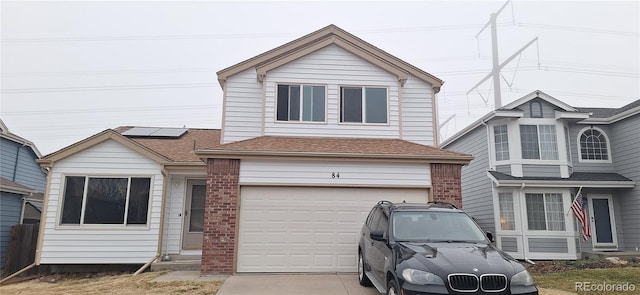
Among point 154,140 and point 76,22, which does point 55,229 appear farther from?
point 76,22

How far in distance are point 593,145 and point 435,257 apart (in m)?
14.8

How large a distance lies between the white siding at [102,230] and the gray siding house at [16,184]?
348 cm

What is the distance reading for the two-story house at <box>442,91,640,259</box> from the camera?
14383 mm

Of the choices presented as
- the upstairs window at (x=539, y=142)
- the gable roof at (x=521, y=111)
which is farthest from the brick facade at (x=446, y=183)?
the upstairs window at (x=539, y=142)

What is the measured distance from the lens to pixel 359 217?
970 cm

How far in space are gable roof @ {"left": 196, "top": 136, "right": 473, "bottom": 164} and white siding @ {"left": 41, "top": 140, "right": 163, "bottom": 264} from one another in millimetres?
3186

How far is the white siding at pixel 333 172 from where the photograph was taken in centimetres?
968

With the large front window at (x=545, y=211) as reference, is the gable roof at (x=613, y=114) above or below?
above

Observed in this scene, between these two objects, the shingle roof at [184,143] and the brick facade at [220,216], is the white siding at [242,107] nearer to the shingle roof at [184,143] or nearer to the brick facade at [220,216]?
the shingle roof at [184,143]

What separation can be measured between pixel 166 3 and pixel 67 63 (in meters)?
15.2

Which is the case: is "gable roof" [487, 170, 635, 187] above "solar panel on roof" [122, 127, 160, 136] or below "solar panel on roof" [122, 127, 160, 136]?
below

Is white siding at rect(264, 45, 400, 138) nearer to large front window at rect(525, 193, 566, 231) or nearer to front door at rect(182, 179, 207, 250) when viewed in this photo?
front door at rect(182, 179, 207, 250)

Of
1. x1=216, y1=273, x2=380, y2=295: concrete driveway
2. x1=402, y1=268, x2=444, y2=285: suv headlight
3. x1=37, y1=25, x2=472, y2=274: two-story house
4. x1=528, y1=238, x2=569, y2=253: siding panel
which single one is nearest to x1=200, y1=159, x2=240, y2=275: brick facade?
x1=37, y1=25, x2=472, y2=274: two-story house

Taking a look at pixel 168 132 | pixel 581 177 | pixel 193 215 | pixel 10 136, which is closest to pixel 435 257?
pixel 193 215
